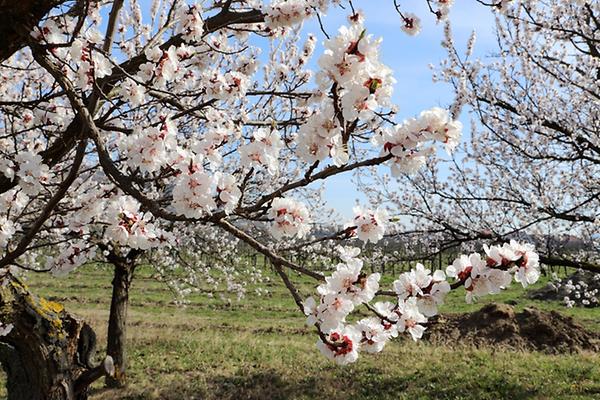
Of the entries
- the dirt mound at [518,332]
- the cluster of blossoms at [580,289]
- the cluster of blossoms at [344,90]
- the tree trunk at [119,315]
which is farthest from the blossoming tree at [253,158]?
the dirt mound at [518,332]

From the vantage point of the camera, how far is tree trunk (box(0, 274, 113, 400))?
5.36m

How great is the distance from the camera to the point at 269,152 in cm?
260

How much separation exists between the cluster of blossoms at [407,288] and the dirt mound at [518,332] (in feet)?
41.8

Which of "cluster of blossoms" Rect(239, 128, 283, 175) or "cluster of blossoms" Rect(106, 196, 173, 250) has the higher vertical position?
"cluster of blossoms" Rect(239, 128, 283, 175)

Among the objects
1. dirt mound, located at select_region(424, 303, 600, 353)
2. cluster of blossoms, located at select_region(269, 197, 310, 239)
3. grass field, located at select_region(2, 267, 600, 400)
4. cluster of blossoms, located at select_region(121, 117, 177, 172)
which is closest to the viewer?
cluster of blossoms, located at select_region(269, 197, 310, 239)

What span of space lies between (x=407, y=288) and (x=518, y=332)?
15.6m

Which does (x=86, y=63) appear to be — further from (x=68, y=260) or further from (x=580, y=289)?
(x=580, y=289)

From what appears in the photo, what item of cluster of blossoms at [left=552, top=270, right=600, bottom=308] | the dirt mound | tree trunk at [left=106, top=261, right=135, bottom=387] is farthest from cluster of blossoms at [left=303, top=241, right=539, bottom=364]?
the dirt mound

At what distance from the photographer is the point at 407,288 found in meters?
2.29

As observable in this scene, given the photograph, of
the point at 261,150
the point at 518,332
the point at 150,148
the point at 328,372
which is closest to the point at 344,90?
the point at 261,150

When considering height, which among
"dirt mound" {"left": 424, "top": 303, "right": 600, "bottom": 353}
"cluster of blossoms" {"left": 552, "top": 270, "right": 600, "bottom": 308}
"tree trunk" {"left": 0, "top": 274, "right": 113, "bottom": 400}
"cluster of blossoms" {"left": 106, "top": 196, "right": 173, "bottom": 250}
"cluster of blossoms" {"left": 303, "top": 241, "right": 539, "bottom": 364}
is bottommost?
"dirt mound" {"left": 424, "top": 303, "right": 600, "bottom": 353}

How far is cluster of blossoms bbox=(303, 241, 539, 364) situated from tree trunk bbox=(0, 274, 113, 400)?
3726 millimetres

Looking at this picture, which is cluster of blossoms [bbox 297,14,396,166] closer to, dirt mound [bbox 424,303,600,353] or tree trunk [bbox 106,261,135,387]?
tree trunk [bbox 106,261,135,387]

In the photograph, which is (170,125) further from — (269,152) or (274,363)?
(274,363)
